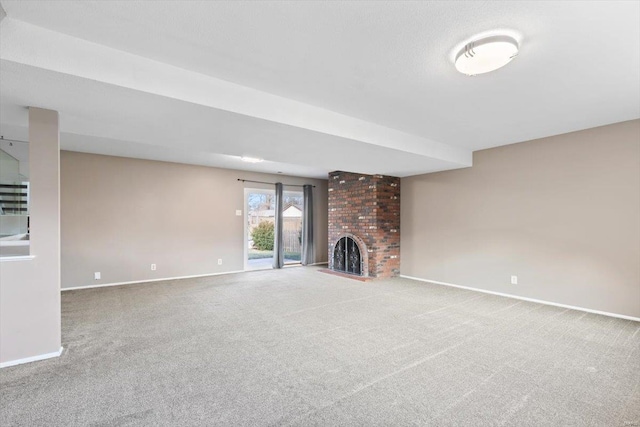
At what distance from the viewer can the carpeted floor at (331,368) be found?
185cm

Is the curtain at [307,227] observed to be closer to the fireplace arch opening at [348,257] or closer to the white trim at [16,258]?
the fireplace arch opening at [348,257]

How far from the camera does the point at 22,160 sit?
3.54 meters

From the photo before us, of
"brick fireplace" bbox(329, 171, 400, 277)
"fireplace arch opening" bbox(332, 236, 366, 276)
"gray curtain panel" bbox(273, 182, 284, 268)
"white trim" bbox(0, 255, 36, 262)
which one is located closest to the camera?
"white trim" bbox(0, 255, 36, 262)

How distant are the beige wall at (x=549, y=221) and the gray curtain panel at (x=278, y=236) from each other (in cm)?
347

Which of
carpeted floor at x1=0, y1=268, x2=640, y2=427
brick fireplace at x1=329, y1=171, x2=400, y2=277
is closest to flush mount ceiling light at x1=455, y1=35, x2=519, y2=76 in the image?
carpeted floor at x1=0, y1=268, x2=640, y2=427

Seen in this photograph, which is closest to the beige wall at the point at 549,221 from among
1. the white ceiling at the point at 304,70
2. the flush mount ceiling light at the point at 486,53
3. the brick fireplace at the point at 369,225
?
the white ceiling at the point at 304,70

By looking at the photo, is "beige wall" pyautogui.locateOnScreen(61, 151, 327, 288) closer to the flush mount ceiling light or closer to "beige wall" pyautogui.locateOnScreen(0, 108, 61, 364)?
"beige wall" pyautogui.locateOnScreen(0, 108, 61, 364)

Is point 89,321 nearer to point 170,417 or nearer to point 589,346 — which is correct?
point 170,417

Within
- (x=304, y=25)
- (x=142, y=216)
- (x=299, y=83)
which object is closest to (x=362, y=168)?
(x=299, y=83)

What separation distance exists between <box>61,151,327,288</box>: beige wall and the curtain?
1.49m

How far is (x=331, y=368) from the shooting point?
2396mm

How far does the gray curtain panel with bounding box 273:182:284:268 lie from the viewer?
23.8ft

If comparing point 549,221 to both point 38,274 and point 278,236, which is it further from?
point 38,274

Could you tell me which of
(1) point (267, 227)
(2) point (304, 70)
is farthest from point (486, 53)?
(1) point (267, 227)
